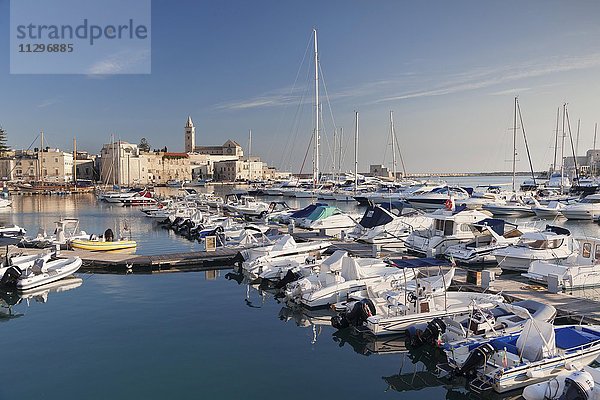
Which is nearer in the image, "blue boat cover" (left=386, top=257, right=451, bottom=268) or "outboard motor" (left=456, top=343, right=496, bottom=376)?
"outboard motor" (left=456, top=343, right=496, bottom=376)

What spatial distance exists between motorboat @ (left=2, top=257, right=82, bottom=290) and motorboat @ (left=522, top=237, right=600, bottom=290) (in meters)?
17.5

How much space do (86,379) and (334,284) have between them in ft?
25.0

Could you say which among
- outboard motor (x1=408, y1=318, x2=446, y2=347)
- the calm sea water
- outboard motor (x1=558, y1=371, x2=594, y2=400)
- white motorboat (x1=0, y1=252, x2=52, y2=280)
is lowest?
the calm sea water

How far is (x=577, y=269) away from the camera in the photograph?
17.1 meters

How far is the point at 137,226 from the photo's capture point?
134 ft

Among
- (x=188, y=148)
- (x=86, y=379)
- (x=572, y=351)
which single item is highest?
(x=188, y=148)

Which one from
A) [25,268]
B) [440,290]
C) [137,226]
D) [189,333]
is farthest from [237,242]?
[137,226]

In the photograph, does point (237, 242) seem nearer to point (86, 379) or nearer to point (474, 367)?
point (86, 379)

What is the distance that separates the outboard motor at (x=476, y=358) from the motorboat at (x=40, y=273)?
15550 millimetres

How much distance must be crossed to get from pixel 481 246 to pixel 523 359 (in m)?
11.9

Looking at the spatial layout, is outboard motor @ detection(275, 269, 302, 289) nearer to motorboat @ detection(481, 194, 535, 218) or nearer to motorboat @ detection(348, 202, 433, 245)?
motorboat @ detection(348, 202, 433, 245)

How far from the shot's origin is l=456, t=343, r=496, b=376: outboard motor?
10.3m

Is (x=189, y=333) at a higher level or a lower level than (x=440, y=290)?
lower

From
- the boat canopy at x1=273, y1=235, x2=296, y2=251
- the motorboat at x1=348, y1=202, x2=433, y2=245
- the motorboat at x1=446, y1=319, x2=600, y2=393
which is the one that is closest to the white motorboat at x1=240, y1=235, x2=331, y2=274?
the boat canopy at x1=273, y1=235, x2=296, y2=251
